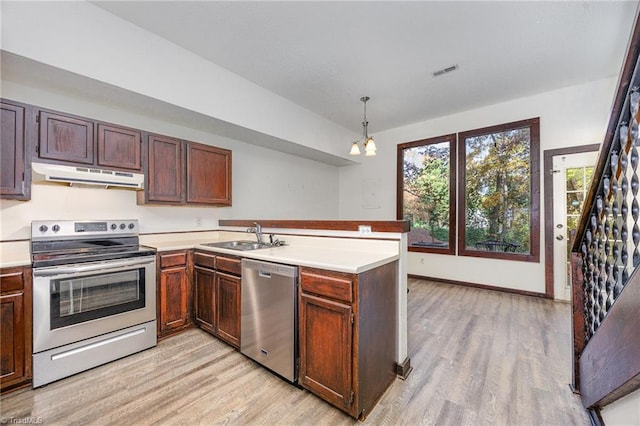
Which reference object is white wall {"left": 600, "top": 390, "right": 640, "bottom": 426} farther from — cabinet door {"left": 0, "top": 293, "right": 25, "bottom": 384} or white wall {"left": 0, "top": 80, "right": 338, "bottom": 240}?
white wall {"left": 0, "top": 80, "right": 338, "bottom": 240}

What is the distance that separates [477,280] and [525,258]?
0.76 metres

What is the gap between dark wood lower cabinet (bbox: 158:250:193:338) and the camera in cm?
262

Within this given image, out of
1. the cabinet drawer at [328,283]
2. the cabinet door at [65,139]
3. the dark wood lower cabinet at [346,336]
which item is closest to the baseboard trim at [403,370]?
the dark wood lower cabinet at [346,336]

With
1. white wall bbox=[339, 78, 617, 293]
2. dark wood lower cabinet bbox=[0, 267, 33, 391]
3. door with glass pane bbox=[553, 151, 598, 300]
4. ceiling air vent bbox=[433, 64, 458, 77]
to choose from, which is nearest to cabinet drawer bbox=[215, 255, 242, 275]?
dark wood lower cabinet bbox=[0, 267, 33, 391]

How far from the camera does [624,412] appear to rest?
1.35m

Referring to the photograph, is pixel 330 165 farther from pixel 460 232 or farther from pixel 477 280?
pixel 477 280

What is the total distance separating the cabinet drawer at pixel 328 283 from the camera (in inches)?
63.7

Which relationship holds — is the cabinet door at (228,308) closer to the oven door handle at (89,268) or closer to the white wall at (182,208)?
the oven door handle at (89,268)

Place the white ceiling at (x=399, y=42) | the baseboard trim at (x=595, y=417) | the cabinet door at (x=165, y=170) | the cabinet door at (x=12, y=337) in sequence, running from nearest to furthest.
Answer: the baseboard trim at (x=595, y=417)
the cabinet door at (x=12, y=337)
the white ceiling at (x=399, y=42)
the cabinet door at (x=165, y=170)

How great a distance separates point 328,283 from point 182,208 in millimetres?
2583

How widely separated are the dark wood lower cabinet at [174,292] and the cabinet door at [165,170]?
0.69 metres

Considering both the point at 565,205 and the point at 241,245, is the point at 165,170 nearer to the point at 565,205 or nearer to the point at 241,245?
the point at 241,245

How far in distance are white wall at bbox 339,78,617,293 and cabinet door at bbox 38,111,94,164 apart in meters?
4.20

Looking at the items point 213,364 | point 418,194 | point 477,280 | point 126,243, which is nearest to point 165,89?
point 126,243
